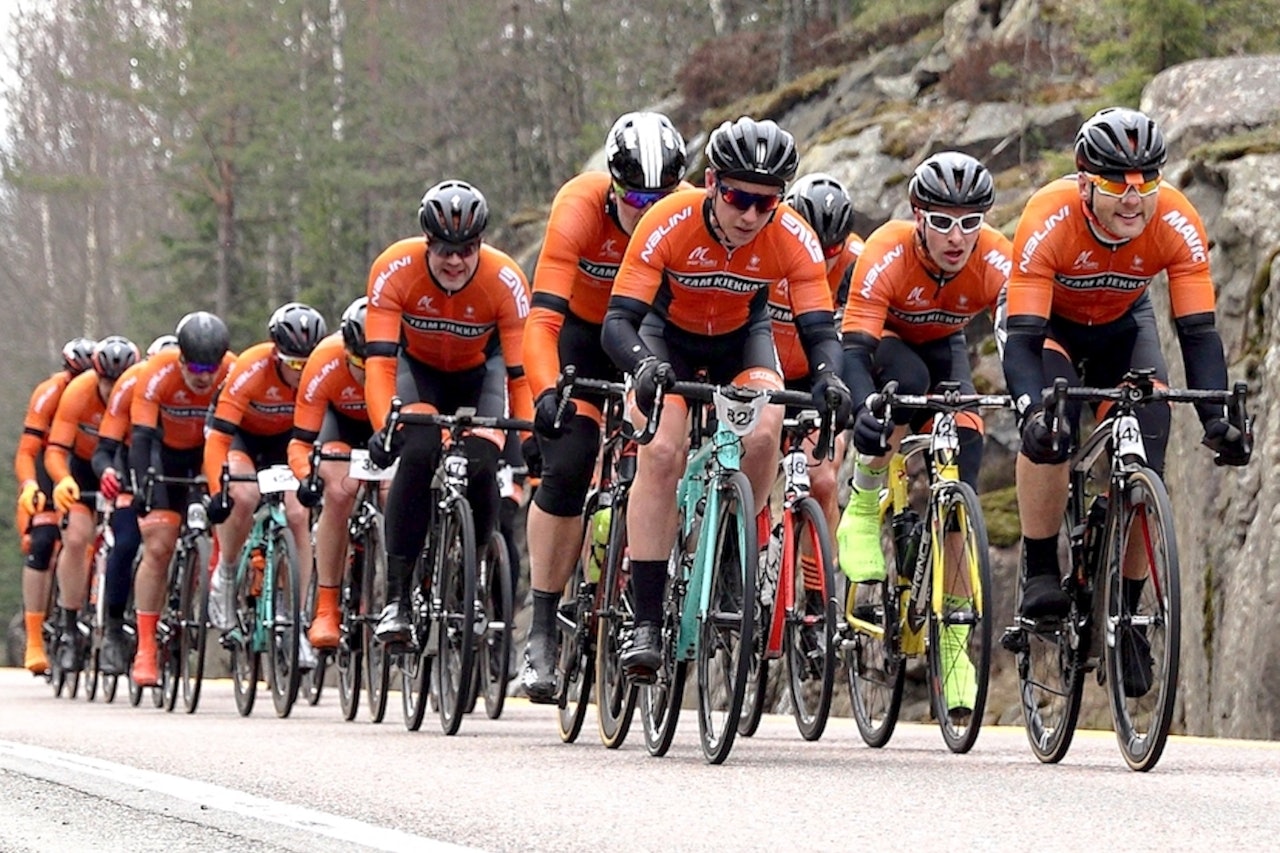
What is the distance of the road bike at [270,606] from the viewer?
13.0 meters

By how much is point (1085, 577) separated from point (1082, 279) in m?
1.18

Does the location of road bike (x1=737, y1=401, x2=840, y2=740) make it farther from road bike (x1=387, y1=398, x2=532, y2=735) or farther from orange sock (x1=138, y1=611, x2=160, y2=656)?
orange sock (x1=138, y1=611, x2=160, y2=656)

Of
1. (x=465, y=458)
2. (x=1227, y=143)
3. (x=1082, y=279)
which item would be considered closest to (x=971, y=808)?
(x=1082, y=279)

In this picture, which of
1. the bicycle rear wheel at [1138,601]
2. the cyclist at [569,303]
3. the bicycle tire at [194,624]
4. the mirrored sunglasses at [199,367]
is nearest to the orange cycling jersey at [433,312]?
the cyclist at [569,303]

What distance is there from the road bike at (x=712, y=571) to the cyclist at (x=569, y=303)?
48.5 inches

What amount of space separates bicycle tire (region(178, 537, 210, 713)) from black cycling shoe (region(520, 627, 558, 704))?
4590mm

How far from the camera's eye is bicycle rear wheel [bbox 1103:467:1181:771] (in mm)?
7648

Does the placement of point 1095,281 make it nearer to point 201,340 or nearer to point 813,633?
point 813,633

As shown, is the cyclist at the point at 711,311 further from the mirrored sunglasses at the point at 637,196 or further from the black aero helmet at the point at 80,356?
the black aero helmet at the point at 80,356

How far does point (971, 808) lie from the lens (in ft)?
21.0

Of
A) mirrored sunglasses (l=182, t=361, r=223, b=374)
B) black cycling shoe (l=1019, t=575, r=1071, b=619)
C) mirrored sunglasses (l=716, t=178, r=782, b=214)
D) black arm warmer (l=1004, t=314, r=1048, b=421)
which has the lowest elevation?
black cycling shoe (l=1019, t=575, r=1071, b=619)

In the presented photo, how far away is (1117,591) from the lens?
794cm

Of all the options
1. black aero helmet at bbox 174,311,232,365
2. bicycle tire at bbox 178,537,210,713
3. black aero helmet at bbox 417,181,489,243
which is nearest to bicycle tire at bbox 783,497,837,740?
black aero helmet at bbox 417,181,489,243

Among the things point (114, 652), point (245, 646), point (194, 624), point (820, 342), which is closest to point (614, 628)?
point (820, 342)
